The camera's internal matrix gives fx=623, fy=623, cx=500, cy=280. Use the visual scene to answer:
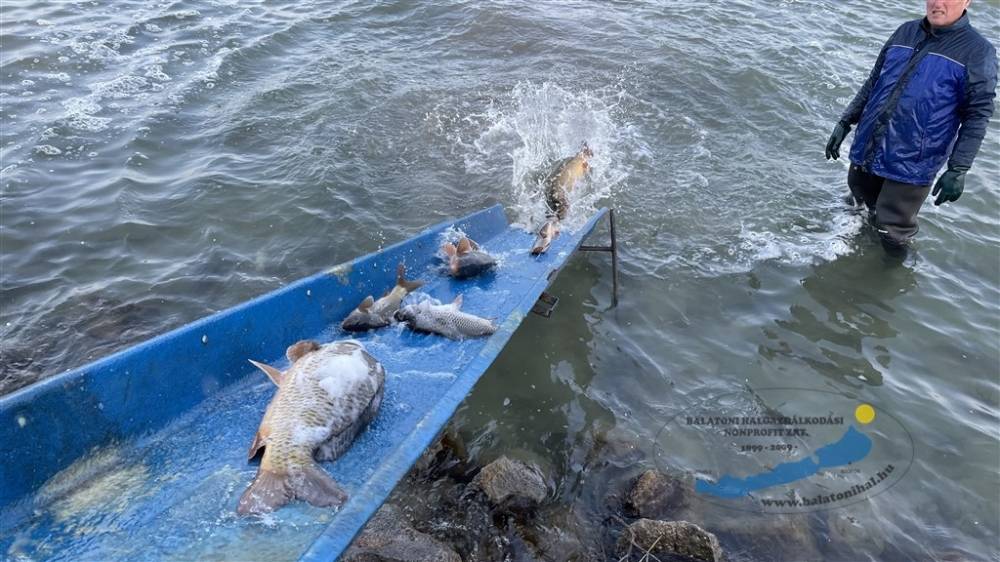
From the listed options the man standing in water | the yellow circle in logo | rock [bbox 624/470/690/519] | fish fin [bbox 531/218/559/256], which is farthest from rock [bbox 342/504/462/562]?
the man standing in water

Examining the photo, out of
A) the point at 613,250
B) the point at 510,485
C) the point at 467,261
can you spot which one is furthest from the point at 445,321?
the point at 613,250

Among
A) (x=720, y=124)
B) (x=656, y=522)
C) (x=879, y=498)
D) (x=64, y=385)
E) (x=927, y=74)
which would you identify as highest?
(x=927, y=74)

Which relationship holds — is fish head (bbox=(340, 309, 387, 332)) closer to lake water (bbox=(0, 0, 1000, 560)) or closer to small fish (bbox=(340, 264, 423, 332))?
small fish (bbox=(340, 264, 423, 332))

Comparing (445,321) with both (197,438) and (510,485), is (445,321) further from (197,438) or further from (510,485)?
(197,438)

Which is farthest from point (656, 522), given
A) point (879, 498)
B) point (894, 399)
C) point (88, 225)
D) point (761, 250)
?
point (88, 225)

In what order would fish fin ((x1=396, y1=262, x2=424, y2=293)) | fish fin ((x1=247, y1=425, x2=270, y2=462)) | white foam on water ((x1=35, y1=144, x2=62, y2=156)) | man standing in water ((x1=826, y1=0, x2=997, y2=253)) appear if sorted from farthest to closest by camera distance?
white foam on water ((x1=35, y1=144, x2=62, y2=156)) → man standing in water ((x1=826, y1=0, x2=997, y2=253)) → fish fin ((x1=396, y1=262, x2=424, y2=293)) → fish fin ((x1=247, y1=425, x2=270, y2=462))

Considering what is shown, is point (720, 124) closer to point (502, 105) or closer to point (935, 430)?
point (502, 105)

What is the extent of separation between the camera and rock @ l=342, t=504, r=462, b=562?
4.12 meters

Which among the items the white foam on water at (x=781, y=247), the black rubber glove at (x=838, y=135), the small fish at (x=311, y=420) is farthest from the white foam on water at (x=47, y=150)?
the black rubber glove at (x=838, y=135)

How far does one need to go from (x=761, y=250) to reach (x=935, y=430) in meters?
2.88

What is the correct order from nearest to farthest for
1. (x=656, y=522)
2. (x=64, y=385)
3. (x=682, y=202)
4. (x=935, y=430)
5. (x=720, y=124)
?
(x=64, y=385) < (x=656, y=522) < (x=935, y=430) < (x=682, y=202) < (x=720, y=124)

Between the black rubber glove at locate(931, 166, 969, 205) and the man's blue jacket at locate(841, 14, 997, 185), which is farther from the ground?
the man's blue jacket at locate(841, 14, 997, 185)

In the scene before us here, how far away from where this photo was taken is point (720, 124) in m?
10.5

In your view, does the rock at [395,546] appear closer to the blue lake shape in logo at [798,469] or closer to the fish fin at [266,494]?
the fish fin at [266,494]
